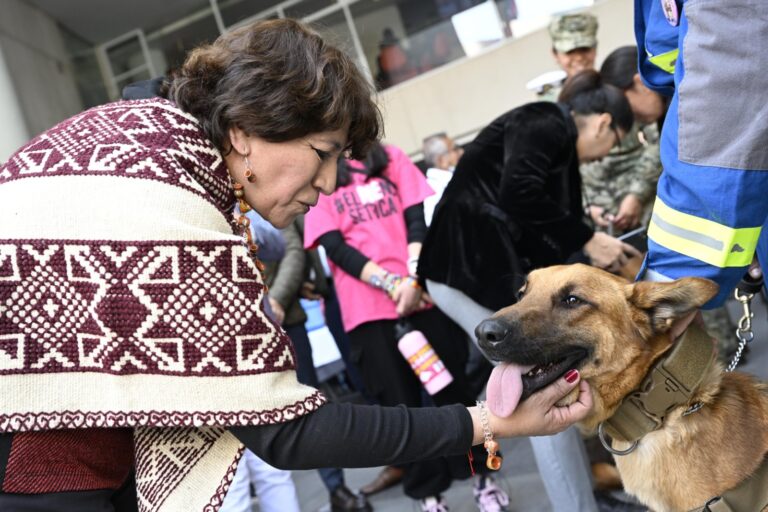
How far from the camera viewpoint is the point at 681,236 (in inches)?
72.7

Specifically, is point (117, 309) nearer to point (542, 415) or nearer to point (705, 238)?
point (542, 415)

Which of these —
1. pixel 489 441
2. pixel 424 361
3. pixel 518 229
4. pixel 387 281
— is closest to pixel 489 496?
pixel 424 361

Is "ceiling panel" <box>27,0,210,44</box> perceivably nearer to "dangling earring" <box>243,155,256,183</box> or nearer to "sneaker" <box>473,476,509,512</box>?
"sneaker" <box>473,476,509,512</box>

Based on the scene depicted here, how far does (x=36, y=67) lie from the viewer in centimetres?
993

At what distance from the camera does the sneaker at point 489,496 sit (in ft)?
Result: 12.0

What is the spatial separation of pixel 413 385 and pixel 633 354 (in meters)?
1.99

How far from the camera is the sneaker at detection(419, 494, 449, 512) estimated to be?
3773 mm

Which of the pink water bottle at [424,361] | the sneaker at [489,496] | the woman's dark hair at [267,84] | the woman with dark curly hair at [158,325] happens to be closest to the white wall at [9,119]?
the pink water bottle at [424,361]

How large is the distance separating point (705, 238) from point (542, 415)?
580mm

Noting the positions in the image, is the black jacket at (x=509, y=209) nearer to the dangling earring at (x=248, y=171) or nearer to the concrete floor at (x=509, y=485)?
the concrete floor at (x=509, y=485)

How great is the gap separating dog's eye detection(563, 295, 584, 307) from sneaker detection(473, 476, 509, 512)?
6.00 ft

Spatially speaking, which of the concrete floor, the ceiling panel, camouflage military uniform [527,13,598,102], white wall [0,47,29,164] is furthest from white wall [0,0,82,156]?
camouflage military uniform [527,13,598,102]

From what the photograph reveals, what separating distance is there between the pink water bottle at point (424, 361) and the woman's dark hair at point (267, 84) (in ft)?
6.66

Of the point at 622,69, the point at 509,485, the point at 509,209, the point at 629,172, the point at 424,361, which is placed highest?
the point at 622,69
